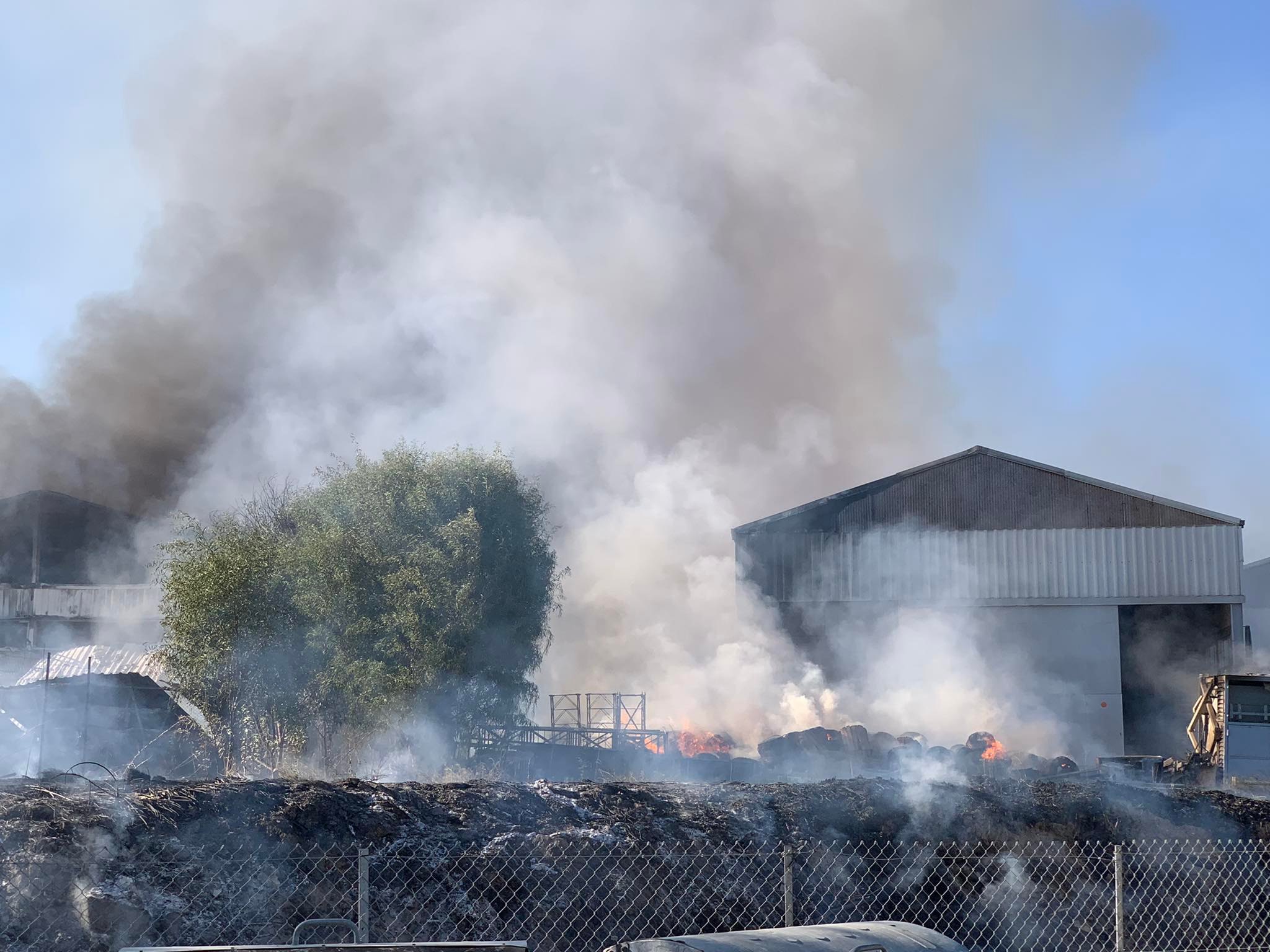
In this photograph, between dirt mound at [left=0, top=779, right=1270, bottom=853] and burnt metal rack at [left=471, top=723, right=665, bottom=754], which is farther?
burnt metal rack at [left=471, top=723, right=665, bottom=754]

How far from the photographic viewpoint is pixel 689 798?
38.2ft

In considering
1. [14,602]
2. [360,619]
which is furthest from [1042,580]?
[14,602]

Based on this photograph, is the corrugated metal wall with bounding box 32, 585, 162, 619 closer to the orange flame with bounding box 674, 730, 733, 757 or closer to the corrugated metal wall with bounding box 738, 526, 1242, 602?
the orange flame with bounding box 674, 730, 733, 757

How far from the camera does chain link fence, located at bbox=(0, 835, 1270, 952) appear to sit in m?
7.33

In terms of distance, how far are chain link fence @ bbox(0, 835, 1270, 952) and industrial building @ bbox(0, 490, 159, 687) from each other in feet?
96.0

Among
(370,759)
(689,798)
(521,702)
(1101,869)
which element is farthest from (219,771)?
(1101,869)

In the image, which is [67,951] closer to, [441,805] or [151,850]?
[151,850]

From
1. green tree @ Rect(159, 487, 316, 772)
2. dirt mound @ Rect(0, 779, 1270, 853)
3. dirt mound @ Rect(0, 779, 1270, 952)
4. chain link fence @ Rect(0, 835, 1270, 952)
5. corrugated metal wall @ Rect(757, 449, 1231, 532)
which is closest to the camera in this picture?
chain link fence @ Rect(0, 835, 1270, 952)

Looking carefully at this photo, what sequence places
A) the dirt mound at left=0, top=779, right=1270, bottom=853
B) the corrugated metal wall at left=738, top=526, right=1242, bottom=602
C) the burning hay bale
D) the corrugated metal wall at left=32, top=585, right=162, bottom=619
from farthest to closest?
the corrugated metal wall at left=32, top=585, right=162, bottom=619 → the corrugated metal wall at left=738, top=526, right=1242, bottom=602 → the burning hay bale → the dirt mound at left=0, top=779, right=1270, bottom=853

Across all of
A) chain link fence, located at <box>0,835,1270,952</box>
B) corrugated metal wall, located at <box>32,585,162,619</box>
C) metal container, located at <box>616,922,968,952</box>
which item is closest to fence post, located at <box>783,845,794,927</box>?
chain link fence, located at <box>0,835,1270,952</box>

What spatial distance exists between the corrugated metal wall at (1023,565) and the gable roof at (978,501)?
38cm

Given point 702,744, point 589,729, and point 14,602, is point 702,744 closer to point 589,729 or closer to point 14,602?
point 589,729

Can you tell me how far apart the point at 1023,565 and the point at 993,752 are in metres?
6.46

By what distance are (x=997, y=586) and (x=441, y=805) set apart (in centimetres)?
2693
